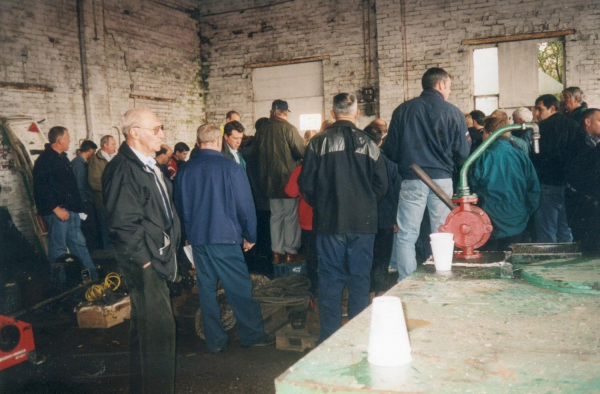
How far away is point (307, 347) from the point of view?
4277 millimetres

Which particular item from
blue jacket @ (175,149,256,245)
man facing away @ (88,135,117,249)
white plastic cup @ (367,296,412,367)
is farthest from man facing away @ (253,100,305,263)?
white plastic cup @ (367,296,412,367)

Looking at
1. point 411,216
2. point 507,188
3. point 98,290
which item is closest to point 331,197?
point 411,216

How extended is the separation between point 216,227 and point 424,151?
1.85 m

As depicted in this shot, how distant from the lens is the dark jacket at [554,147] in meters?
5.48

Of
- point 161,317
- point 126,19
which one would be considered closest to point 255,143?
point 161,317

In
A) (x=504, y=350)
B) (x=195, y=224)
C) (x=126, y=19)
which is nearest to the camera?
(x=504, y=350)

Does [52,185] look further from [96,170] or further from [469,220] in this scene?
[469,220]

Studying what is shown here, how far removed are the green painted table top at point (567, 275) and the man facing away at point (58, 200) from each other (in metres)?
5.38

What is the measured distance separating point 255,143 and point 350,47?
554 cm

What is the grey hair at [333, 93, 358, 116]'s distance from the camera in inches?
162

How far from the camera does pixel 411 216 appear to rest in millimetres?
4285

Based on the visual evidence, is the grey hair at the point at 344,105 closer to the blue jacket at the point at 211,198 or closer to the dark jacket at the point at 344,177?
the dark jacket at the point at 344,177

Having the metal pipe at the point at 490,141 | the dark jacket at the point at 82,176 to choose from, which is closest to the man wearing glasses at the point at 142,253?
the metal pipe at the point at 490,141

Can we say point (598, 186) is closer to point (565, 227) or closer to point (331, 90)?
point (565, 227)
